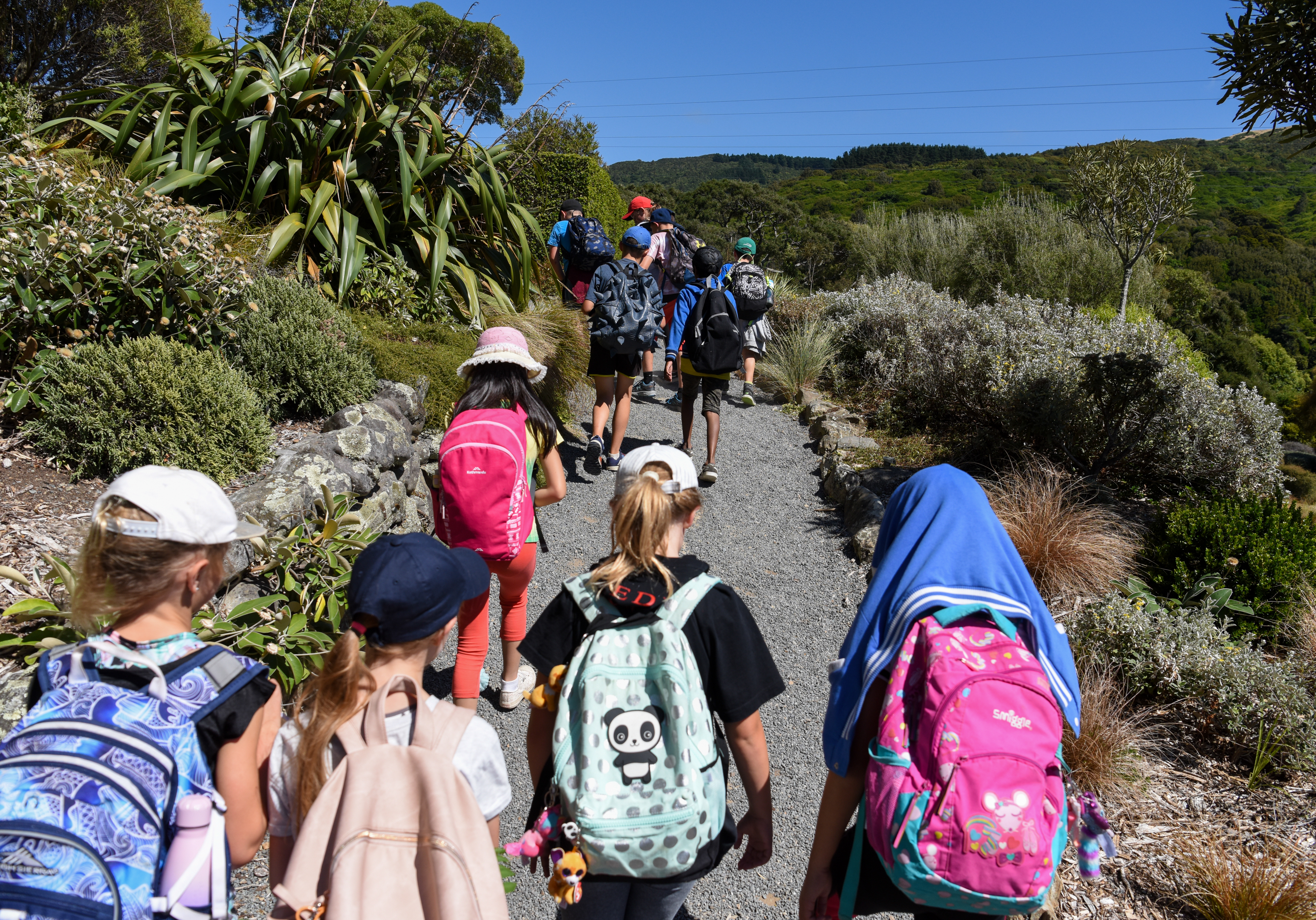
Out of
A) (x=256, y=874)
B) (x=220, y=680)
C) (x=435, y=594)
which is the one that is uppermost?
(x=435, y=594)

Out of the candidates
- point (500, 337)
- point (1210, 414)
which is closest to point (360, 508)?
point (500, 337)

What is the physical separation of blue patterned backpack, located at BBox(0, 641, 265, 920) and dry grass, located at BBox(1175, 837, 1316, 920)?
290 cm

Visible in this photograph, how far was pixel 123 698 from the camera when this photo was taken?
1.29 m

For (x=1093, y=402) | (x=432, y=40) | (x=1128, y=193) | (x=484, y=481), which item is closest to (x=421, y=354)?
(x=484, y=481)

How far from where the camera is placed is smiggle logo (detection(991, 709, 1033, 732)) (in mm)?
1439

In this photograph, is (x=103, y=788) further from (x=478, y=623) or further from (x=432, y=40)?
(x=432, y=40)

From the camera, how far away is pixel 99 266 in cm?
393

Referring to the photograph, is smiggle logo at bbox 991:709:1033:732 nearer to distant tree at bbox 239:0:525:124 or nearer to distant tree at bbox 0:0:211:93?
distant tree at bbox 239:0:525:124

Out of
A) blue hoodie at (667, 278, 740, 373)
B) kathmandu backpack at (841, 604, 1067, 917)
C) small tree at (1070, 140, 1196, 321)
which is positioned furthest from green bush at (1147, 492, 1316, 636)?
small tree at (1070, 140, 1196, 321)

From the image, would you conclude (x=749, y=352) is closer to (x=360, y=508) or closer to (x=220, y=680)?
(x=360, y=508)

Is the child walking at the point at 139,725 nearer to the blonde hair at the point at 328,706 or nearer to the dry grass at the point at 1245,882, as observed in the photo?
the blonde hair at the point at 328,706

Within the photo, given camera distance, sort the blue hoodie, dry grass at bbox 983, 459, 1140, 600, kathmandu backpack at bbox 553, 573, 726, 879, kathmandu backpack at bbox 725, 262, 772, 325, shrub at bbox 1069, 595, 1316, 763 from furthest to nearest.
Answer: kathmandu backpack at bbox 725, 262, 772, 325, the blue hoodie, dry grass at bbox 983, 459, 1140, 600, shrub at bbox 1069, 595, 1316, 763, kathmandu backpack at bbox 553, 573, 726, 879

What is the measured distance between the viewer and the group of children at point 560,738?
49.3 inches

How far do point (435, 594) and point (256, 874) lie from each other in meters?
1.74
